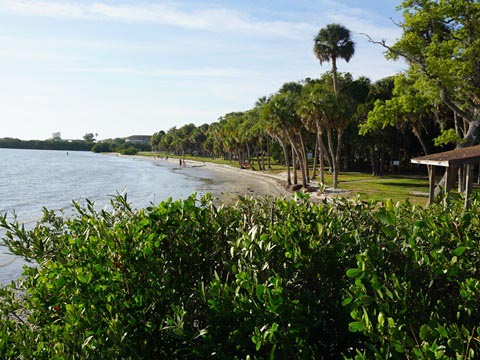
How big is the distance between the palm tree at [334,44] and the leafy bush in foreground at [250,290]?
50662 millimetres

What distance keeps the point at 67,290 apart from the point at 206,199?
1867mm

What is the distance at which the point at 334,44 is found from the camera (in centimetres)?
5175

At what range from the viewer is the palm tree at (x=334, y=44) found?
5169 centimetres

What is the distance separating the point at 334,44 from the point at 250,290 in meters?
53.3

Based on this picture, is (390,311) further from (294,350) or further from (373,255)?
(294,350)

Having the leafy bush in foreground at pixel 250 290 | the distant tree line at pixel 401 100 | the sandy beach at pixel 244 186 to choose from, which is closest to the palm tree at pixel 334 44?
the distant tree line at pixel 401 100

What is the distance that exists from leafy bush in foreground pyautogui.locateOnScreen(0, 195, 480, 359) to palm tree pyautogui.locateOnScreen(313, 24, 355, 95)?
50.7 meters

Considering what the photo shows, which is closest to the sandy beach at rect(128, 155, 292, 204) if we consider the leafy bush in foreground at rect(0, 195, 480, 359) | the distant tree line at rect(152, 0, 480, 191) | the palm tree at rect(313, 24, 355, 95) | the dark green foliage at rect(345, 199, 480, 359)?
the distant tree line at rect(152, 0, 480, 191)

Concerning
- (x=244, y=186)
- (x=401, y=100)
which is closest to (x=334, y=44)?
(x=244, y=186)

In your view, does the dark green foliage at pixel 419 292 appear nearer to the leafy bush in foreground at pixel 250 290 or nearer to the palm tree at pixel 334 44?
the leafy bush in foreground at pixel 250 290

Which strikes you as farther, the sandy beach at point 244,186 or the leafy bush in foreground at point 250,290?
the sandy beach at point 244,186

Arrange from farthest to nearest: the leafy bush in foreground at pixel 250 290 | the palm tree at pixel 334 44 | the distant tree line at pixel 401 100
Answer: the palm tree at pixel 334 44, the distant tree line at pixel 401 100, the leafy bush in foreground at pixel 250 290

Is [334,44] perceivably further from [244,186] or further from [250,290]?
[250,290]

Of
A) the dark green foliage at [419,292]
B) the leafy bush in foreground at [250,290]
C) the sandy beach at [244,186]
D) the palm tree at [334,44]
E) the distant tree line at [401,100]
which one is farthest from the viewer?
the palm tree at [334,44]
